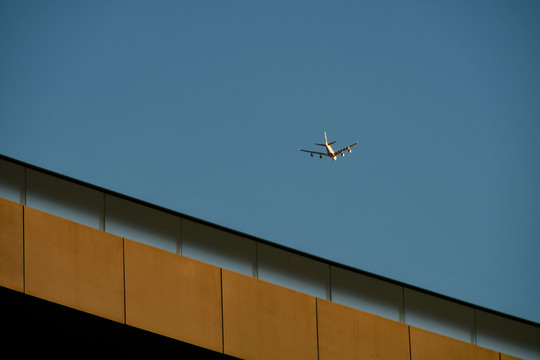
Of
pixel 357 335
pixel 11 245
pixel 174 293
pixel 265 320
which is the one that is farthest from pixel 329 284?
pixel 11 245

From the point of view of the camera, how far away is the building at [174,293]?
14.0m

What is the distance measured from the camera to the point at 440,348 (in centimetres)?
1764

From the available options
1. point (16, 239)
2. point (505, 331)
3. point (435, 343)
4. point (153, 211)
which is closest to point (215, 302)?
point (153, 211)

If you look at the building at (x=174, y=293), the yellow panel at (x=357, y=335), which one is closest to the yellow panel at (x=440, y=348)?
the building at (x=174, y=293)

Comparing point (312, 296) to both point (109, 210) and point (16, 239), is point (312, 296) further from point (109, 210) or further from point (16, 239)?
point (16, 239)

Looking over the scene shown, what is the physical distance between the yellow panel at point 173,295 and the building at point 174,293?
18 millimetres

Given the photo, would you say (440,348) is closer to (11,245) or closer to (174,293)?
(174,293)

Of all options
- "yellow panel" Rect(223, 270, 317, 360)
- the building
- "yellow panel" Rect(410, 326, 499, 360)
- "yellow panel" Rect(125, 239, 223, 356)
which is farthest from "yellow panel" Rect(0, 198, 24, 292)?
"yellow panel" Rect(410, 326, 499, 360)

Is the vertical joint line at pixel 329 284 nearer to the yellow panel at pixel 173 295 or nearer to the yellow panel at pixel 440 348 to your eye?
the yellow panel at pixel 440 348

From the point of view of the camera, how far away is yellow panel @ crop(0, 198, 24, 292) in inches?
531

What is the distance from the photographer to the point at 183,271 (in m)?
15.2

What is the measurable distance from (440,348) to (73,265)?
764 cm

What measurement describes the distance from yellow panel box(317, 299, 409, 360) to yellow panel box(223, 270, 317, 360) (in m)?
0.25

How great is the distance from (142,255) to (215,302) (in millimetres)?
1548
